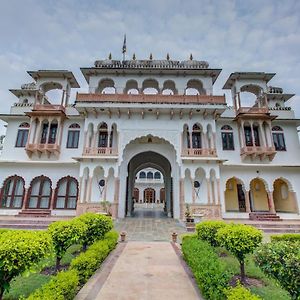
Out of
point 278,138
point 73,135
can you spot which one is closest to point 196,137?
point 278,138

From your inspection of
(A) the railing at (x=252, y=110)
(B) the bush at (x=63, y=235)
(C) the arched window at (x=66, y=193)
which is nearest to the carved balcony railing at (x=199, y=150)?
(A) the railing at (x=252, y=110)

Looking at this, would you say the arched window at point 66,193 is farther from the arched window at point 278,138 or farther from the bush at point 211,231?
the arched window at point 278,138

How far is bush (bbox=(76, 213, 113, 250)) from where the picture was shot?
23.5 ft

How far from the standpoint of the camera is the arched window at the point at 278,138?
18.3 m

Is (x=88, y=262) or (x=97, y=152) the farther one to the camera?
(x=97, y=152)

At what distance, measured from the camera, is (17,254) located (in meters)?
3.46

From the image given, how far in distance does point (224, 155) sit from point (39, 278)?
52.0 feet

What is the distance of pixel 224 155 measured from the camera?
58.8 ft

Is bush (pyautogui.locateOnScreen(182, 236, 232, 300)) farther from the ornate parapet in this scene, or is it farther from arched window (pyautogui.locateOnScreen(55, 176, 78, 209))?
arched window (pyautogui.locateOnScreen(55, 176, 78, 209))

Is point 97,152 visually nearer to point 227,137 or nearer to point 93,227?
point 93,227

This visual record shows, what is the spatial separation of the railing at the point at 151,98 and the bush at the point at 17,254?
551 inches

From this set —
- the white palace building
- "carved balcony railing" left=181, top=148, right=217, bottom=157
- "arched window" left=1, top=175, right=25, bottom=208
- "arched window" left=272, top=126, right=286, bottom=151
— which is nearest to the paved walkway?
the white palace building

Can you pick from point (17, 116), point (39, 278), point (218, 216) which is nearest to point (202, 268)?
point (39, 278)

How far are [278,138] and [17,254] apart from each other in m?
20.5
